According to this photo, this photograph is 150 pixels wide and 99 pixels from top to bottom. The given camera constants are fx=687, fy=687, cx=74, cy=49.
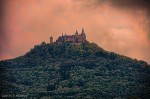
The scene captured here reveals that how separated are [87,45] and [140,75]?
11749mm

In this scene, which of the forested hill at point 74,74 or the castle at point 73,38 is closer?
the forested hill at point 74,74

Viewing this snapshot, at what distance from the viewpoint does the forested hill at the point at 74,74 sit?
89.5m

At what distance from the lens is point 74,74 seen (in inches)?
3930

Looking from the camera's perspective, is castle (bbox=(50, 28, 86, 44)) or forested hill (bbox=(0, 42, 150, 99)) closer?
forested hill (bbox=(0, 42, 150, 99))

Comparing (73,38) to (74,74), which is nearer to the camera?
(74,74)

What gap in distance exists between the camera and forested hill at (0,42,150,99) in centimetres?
8950

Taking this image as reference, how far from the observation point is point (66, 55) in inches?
4198

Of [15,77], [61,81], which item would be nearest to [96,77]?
[61,81]

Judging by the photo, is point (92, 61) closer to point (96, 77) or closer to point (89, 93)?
point (96, 77)

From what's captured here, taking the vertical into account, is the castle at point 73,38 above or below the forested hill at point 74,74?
above

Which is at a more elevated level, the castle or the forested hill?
the castle

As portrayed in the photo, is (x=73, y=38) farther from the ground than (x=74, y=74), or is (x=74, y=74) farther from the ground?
(x=73, y=38)

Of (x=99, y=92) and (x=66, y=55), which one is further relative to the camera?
(x=66, y=55)

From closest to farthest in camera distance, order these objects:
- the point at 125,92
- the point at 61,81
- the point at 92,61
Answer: the point at 125,92 → the point at 61,81 → the point at 92,61
